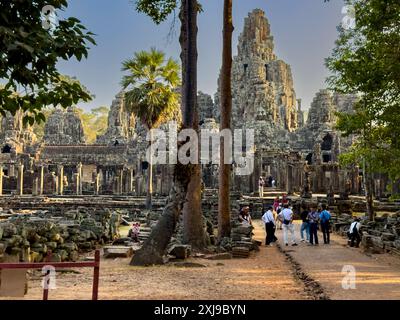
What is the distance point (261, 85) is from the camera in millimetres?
58344

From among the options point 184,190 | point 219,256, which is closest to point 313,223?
point 219,256

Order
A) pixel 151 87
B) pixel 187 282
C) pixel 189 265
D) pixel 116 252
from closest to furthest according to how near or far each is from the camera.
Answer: pixel 187 282 → pixel 189 265 → pixel 116 252 → pixel 151 87

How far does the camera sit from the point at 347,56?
48.3 ft

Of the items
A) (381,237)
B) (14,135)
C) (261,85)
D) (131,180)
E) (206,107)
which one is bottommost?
(381,237)

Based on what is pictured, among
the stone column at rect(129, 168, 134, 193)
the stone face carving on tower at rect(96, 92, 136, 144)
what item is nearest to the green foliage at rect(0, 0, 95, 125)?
the stone column at rect(129, 168, 134, 193)

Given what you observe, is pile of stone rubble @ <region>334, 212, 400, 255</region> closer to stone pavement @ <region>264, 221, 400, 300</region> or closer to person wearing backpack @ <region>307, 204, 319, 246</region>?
stone pavement @ <region>264, 221, 400, 300</region>

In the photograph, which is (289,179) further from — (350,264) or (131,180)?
(350,264)

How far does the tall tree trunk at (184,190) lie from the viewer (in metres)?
11.1

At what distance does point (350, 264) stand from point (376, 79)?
511 centimetres

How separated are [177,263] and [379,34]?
785cm

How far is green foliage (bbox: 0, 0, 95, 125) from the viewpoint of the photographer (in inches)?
173

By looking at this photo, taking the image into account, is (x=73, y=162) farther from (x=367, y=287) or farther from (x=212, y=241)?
(x=367, y=287)

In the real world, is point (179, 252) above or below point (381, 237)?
below
